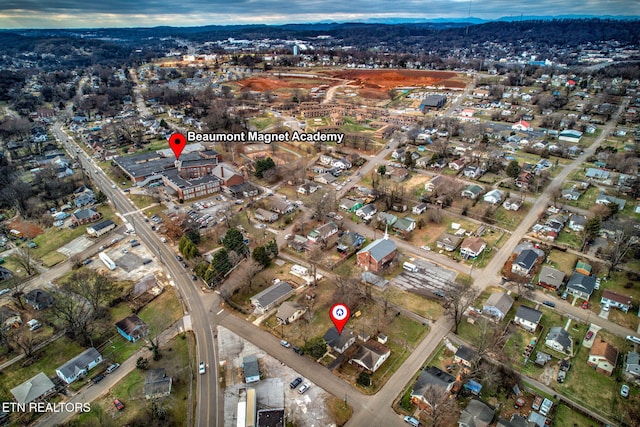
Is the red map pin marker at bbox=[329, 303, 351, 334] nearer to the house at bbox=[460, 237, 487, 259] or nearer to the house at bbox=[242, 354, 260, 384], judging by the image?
the house at bbox=[242, 354, 260, 384]

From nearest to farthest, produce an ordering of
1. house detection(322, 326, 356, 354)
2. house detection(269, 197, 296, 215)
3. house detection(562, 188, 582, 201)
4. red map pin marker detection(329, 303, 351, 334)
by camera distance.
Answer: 1. house detection(322, 326, 356, 354)
2. red map pin marker detection(329, 303, 351, 334)
3. house detection(269, 197, 296, 215)
4. house detection(562, 188, 582, 201)

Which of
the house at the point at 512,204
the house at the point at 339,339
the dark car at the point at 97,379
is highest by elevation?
the house at the point at 512,204

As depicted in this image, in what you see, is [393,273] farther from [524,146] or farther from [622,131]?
[622,131]

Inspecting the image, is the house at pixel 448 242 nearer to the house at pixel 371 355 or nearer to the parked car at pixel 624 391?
the house at pixel 371 355

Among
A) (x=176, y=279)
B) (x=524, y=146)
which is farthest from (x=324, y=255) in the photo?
(x=524, y=146)

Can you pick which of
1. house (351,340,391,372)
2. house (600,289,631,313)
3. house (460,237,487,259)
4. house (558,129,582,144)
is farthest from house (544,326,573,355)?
house (558,129,582,144)

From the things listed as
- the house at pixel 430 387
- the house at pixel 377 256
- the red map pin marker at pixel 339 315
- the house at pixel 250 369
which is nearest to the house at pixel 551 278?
the house at pixel 377 256

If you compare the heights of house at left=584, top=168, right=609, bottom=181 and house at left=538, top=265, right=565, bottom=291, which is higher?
house at left=584, top=168, right=609, bottom=181
